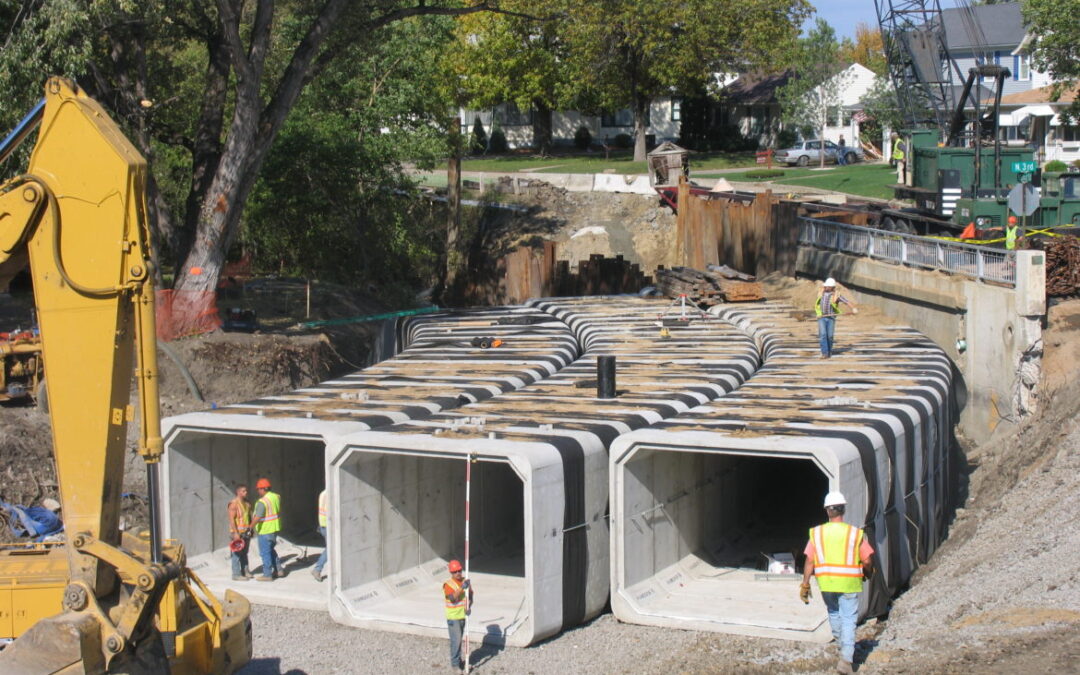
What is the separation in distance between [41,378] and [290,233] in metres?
15.1

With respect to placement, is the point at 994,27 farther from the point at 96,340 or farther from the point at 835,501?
the point at 96,340

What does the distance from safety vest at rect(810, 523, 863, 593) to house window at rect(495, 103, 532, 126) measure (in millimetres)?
64629

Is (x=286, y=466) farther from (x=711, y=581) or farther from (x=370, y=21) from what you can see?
(x=370, y=21)

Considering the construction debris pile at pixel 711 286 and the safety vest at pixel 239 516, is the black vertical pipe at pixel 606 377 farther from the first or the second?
the construction debris pile at pixel 711 286

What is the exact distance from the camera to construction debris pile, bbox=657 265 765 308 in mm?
29109

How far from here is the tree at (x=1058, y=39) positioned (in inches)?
1753

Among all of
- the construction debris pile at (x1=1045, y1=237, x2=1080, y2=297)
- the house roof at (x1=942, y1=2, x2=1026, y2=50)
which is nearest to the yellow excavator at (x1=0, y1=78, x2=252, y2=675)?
the construction debris pile at (x1=1045, y1=237, x2=1080, y2=297)

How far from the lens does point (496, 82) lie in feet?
203

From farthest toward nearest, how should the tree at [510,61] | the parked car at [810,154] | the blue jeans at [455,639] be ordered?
the parked car at [810,154], the tree at [510,61], the blue jeans at [455,639]

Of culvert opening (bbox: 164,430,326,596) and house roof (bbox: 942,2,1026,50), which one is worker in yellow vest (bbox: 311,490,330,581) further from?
house roof (bbox: 942,2,1026,50)

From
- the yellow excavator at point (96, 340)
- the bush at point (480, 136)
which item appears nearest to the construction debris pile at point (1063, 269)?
the yellow excavator at point (96, 340)

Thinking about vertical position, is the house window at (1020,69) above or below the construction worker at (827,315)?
above

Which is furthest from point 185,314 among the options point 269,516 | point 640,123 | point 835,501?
point 640,123

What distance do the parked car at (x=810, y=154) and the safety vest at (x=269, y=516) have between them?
4999cm
